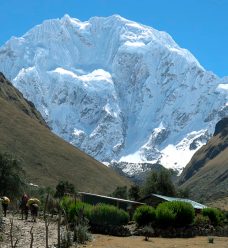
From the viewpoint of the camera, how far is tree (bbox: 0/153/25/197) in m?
54.3

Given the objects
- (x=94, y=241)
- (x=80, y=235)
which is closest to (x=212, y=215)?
(x=94, y=241)

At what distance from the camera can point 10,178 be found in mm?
54594

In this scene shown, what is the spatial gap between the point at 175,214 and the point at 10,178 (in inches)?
746

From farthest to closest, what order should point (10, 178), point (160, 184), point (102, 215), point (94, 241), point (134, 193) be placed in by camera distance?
point (134, 193)
point (160, 184)
point (10, 178)
point (102, 215)
point (94, 241)

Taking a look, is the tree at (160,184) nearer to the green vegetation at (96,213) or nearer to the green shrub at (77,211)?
the green vegetation at (96,213)

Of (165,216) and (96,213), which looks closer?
(96,213)

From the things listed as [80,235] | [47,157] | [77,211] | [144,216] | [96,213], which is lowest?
[80,235]

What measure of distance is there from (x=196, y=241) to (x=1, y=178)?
77.5 ft

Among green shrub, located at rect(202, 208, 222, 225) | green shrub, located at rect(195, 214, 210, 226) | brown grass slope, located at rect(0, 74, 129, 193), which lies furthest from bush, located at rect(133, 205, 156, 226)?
brown grass slope, located at rect(0, 74, 129, 193)

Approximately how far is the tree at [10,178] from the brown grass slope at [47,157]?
2641 inches

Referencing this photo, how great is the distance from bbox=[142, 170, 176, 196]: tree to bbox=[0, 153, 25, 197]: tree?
39.3 metres

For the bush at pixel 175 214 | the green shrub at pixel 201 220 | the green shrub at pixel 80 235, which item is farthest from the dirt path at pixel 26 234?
the green shrub at pixel 201 220

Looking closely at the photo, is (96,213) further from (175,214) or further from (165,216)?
(175,214)

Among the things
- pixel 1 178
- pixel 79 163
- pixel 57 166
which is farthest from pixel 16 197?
pixel 79 163
